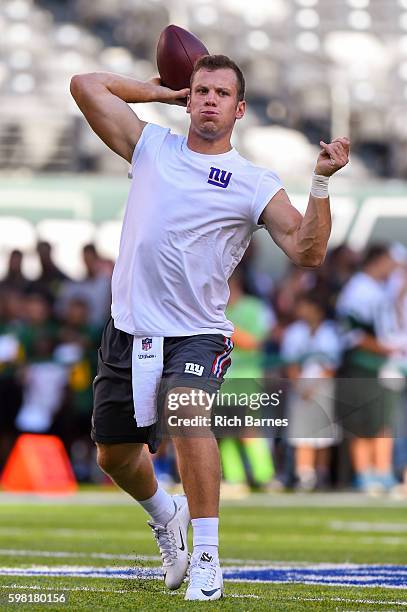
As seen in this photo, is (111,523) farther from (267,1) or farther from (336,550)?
(267,1)

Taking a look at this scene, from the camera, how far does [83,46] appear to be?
1772 centimetres

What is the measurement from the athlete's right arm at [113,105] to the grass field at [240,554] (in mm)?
1522

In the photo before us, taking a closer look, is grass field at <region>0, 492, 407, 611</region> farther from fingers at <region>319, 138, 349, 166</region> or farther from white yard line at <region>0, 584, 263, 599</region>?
fingers at <region>319, 138, 349, 166</region>

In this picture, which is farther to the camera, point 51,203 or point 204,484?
point 51,203

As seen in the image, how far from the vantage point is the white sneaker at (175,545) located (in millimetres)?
4738

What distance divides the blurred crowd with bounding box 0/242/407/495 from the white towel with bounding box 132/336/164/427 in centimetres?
646

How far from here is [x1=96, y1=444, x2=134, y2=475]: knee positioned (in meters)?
4.66

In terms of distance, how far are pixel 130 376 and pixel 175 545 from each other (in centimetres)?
70

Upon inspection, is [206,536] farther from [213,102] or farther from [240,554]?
[240,554]

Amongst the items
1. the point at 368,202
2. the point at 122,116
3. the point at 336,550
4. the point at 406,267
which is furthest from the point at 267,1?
the point at 122,116

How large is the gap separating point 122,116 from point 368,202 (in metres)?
9.22

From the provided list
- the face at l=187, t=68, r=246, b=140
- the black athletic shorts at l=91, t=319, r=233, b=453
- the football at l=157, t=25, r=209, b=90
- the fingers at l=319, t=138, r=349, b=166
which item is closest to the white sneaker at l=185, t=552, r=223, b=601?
the black athletic shorts at l=91, t=319, r=233, b=453

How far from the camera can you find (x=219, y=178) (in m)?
4.49

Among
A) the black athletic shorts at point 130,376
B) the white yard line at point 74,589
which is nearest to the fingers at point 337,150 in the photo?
the black athletic shorts at point 130,376
